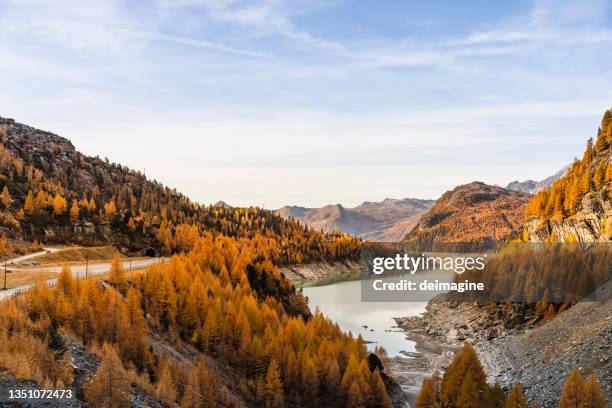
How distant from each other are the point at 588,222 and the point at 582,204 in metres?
7.80

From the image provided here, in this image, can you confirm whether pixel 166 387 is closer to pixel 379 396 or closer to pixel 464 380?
pixel 379 396

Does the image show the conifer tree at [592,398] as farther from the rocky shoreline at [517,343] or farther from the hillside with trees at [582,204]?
the hillside with trees at [582,204]

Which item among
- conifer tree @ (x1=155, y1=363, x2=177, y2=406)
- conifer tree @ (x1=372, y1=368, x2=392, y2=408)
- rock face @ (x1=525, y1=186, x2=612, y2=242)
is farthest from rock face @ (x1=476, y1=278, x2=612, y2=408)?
A: rock face @ (x1=525, y1=186, x2=612, y2=242)

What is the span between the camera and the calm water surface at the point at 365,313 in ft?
298

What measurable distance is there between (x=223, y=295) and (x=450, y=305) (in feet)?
232

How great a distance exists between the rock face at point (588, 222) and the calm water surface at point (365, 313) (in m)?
47.4

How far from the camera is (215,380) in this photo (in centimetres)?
3762

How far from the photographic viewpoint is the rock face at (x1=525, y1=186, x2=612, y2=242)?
4995 inches

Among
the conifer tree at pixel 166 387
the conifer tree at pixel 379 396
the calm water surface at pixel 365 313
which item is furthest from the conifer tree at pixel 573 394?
the calm water surface at pixel 365 313

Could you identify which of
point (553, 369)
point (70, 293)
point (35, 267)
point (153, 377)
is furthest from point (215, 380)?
point (553, 369)

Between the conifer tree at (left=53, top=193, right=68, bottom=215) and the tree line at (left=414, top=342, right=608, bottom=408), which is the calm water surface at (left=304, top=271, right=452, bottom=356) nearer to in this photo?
the tree line at (left=414, top=342, right=608, bottom=408)

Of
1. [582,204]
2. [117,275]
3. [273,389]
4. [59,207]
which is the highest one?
[582,204]

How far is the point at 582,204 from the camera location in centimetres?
14062

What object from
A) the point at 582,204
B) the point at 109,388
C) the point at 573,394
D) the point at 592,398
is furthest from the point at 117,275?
the point at 582,204
